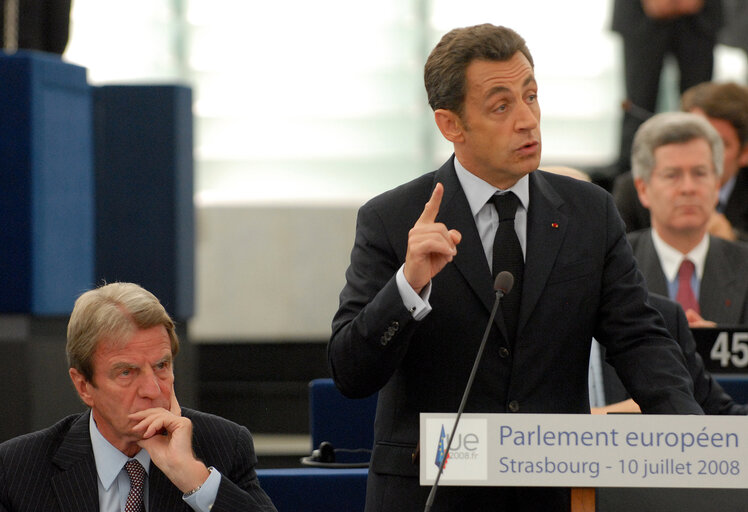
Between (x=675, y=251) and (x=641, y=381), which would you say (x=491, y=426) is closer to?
(x=641, y=381)

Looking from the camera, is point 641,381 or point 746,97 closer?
point 641,381

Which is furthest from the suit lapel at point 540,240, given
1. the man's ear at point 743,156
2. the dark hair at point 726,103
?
the man's ear at point 743,156

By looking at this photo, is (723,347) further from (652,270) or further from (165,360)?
(165,360)

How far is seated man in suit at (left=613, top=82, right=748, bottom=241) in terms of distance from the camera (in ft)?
15.9

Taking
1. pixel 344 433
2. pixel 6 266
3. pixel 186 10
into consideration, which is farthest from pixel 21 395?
pixel 186 10

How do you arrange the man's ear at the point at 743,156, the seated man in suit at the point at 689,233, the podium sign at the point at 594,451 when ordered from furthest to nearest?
the man's ear at the point at 743,156 < the seated man in suit at the point at 689,233 < the podium sign at the point at 594,451

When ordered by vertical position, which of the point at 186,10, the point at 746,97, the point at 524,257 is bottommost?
the point at 524,257

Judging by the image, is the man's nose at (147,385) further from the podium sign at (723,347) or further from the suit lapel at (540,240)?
the podium sign at (723,347)

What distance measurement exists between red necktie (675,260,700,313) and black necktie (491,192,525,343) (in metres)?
1.89

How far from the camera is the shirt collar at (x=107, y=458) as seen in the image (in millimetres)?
2375

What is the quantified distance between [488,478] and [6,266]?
8.67 ft

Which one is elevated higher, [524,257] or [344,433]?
[524,257]

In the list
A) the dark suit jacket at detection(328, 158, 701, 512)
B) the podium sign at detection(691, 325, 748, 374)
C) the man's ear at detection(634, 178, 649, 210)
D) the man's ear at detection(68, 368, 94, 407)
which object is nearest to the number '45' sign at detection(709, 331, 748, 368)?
the podium sign at detection(691, 325, 748, 374)

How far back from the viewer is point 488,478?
184 cm
